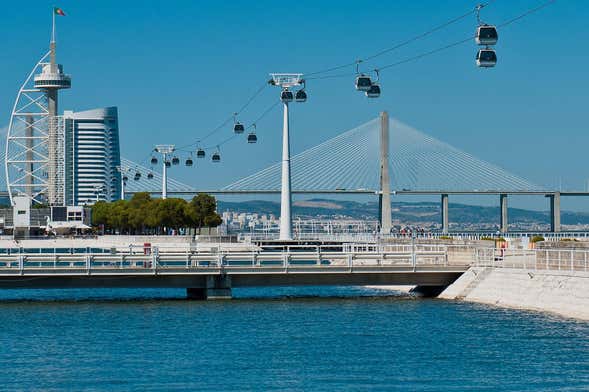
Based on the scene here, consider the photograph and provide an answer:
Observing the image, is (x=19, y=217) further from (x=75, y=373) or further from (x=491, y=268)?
(x=75, y=373)

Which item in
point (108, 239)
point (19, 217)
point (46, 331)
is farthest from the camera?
point (19, 217)

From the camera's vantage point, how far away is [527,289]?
45.6m

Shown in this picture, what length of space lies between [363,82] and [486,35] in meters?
13.0

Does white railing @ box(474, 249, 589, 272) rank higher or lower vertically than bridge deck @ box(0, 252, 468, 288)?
higher

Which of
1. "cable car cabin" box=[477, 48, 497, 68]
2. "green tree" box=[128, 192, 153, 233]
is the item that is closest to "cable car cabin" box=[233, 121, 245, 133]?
"cable car cabin" box=[477, 48, 497, 68]

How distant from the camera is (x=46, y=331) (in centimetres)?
4062

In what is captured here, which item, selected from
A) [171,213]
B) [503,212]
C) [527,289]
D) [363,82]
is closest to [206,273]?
[363,82]

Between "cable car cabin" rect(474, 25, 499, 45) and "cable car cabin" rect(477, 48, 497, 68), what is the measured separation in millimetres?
1104

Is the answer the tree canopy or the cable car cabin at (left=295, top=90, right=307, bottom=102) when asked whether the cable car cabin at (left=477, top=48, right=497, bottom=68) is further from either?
the tree canopy

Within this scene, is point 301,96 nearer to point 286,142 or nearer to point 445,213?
point 286,142

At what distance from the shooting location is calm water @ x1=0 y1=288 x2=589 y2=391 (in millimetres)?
30312

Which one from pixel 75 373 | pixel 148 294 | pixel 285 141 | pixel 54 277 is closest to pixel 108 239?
pixel 285 141

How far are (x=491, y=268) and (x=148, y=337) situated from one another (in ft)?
50.0

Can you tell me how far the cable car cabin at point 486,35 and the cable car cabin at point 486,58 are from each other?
110cm
